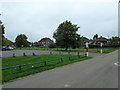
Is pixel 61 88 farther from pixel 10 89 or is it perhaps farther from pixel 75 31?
pixel 75 31

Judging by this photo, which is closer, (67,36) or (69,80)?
(69,80)

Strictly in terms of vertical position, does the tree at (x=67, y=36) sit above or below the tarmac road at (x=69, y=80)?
above

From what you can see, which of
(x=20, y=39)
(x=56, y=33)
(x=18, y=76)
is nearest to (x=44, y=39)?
(x=20, y=39)

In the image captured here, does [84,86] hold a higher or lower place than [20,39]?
lower

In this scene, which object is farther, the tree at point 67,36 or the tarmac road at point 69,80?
the tree at point 67,36

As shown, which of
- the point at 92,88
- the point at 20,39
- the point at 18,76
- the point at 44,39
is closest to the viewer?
the point at 92,88

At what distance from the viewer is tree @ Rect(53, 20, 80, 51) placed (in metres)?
36.1

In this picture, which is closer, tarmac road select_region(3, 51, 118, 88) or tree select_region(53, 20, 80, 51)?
tarmac road select_region(3, 51, 118, 88)

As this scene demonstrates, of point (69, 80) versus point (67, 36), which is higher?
point (67, 36)

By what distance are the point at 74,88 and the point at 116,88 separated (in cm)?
159

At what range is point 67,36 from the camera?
36.0 metres

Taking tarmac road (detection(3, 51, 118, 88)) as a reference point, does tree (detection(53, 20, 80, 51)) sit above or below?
above

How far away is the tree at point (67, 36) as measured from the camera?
36.1 meters

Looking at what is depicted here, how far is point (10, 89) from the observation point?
480 centimetres
